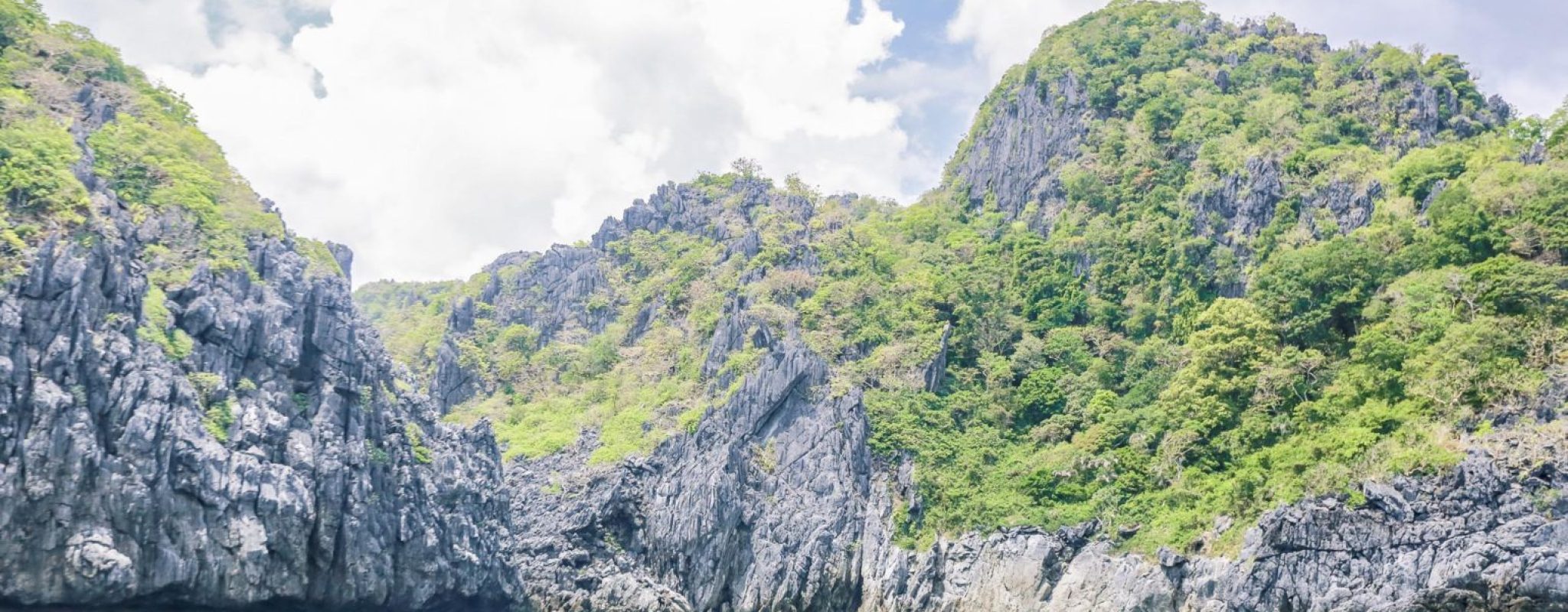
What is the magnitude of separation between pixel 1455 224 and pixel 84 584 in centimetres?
3581

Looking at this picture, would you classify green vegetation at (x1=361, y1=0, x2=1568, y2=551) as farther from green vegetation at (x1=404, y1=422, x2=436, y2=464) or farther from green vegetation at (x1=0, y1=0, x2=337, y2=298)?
green vegetation at (x1=0, y1=0, x2=337, y2=298)

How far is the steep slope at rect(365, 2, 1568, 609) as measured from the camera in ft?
90.0

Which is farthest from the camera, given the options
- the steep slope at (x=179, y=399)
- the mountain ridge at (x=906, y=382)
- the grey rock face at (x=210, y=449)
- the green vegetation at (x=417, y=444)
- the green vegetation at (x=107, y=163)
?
the green vegetation at (x=417, y=444)

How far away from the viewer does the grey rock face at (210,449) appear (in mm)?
24031

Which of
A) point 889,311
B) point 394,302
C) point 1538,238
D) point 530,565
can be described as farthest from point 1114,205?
point 394,302

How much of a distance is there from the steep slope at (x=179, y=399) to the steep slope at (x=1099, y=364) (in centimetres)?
771

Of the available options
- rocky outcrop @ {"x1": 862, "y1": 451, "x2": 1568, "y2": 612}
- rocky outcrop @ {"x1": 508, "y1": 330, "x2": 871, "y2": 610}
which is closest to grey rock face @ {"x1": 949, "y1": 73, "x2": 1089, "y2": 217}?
rocky outcrop @ {"x1": 508, "y1": 330, "x2": 871, "y2": 610}

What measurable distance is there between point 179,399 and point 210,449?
1.39m

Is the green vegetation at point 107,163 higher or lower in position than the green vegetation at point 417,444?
higher

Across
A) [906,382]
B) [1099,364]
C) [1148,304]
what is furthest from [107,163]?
[1148,304]

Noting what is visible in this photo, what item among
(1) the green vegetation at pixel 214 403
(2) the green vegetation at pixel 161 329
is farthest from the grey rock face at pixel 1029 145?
(2) the green vegetation at pixel 161 329

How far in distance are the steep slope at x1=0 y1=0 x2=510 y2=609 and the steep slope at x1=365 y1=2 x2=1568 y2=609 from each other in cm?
771

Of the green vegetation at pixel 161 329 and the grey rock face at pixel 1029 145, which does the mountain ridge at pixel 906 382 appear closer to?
the green vegetation at pixel 161 329

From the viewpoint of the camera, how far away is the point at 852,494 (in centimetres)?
3756
